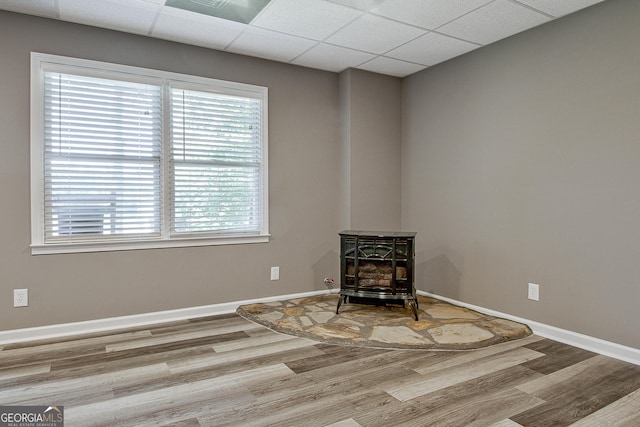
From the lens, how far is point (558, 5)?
2.92 metres

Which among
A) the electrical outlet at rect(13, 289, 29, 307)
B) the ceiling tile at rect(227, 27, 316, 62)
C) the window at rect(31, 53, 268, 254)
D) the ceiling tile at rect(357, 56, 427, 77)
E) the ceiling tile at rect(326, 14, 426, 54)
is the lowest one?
the electrical outlet at rect(13, 289, 29, 307)

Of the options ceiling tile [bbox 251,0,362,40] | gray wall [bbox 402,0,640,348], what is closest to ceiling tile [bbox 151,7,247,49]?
ceiling tile [bbox 251,0,362,40]

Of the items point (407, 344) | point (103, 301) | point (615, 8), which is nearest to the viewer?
point (615, 8)

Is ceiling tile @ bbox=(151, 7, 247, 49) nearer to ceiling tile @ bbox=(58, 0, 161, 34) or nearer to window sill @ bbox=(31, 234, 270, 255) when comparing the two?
ceiling tile @ bbox=(58, 0, 161, 34)

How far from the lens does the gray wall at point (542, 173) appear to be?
2.82 metres

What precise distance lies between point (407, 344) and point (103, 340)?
7.43 feet

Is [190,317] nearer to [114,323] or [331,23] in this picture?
[114,323]

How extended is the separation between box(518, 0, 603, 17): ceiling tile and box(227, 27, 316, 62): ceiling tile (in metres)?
1.73

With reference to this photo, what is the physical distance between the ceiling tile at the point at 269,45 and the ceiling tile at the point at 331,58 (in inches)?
4.1

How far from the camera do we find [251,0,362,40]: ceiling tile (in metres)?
2.96

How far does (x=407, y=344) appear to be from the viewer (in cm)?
301

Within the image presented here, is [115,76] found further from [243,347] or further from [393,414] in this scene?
[393,414]

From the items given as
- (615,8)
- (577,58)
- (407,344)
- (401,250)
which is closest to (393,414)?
(407,344)

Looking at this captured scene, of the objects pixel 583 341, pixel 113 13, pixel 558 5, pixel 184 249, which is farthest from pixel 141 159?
pixel 583 341
